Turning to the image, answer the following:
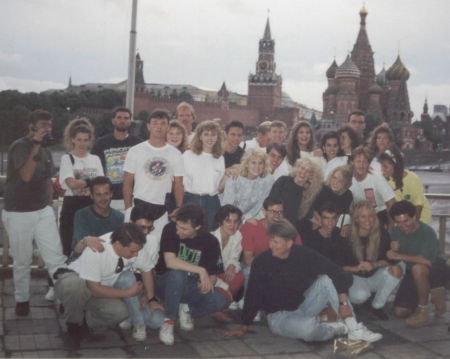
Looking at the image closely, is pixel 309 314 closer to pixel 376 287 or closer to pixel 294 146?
pixel 376 287

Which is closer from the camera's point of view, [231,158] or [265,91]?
[231,158]

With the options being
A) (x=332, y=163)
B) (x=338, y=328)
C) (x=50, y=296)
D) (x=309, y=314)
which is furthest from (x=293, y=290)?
(x=50, y=296)

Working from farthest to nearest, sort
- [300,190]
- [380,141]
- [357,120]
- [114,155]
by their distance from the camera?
[357,120], [380,141], [114,155], [300,190]

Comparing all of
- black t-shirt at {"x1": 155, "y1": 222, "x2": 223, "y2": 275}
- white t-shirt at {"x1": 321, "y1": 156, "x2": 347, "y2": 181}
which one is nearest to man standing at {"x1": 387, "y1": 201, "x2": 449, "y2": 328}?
white t-shirt at {"x1": 321, "y1": 156, "x2": 347, "y2": 181}

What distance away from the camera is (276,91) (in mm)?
86500

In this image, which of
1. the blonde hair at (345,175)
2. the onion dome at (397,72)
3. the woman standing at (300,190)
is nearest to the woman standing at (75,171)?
the woman standing at (300,190)

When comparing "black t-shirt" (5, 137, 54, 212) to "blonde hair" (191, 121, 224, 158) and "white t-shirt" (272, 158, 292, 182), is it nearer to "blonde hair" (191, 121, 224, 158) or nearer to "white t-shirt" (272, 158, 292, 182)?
"blonde hair" (191, 121, 224, 158)

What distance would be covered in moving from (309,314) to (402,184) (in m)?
1.67

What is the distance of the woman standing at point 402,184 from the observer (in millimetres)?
4820

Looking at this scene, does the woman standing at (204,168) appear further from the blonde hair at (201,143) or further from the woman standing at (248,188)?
the woman standing at (248,188)

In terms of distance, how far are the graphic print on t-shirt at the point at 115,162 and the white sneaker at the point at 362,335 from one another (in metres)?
2.17

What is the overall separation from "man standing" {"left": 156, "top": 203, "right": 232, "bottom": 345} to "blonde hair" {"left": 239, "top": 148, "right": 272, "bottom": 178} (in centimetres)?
74

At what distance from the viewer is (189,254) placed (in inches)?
154

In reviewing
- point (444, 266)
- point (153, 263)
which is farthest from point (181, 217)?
point (444, 266)
